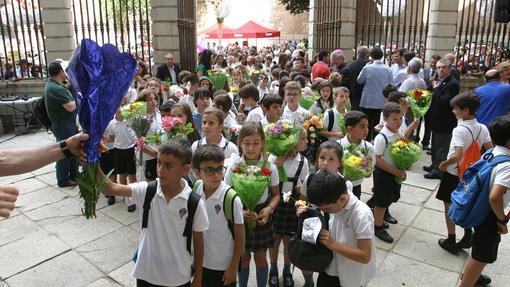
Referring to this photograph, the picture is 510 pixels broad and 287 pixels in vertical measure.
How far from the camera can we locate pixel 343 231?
9.12 feet

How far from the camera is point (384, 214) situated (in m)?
5.45

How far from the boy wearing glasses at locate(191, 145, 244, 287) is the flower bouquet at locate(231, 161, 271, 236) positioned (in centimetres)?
10

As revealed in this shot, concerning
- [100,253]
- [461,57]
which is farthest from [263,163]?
[461,57]

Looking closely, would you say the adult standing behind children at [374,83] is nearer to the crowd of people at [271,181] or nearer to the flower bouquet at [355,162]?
the crowd of people at [271,181]

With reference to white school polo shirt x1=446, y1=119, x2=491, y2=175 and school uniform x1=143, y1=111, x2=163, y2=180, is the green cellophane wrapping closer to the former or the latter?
school uniform x1=143, y1=111, x2=163, y2=180

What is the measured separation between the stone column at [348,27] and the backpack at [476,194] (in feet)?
33.9

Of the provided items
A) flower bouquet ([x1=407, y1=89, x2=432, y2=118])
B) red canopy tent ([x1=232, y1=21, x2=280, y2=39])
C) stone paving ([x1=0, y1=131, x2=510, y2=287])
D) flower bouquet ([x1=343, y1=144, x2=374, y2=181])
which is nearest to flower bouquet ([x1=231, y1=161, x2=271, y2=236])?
flower bouquet ([x1=343, y1=144, x2=374, y2=181])

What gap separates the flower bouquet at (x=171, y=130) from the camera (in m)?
4.80

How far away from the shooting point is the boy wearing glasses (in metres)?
3.14

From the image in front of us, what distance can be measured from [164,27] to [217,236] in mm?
10618

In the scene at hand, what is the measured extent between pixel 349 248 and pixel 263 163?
120 cm

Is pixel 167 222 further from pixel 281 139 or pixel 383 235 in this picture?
pixel 383 235

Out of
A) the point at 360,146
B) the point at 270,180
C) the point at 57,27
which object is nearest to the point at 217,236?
the point at 270,180

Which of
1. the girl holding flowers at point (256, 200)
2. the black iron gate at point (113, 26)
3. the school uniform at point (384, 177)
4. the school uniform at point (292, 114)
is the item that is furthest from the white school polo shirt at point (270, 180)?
the black iron gate at point (113, 26)
